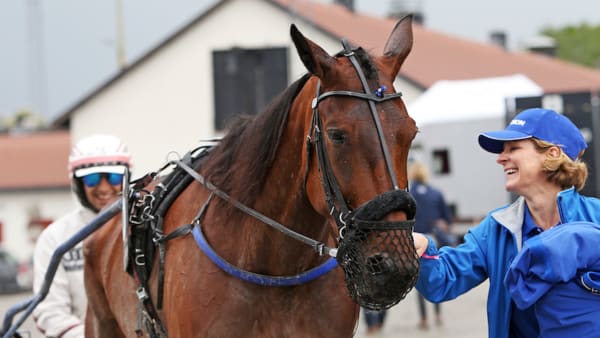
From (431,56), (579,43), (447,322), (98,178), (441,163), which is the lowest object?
(447,322)

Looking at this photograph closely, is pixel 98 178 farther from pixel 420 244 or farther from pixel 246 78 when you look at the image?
pixel 246 78

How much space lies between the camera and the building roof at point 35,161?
49156mm

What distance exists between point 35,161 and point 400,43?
48.4 meters

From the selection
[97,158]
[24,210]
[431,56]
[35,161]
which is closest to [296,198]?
[97,158]

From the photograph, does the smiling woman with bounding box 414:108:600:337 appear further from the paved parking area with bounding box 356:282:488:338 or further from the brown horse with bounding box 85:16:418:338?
the paved parking area with bounding box 356:282:488:338

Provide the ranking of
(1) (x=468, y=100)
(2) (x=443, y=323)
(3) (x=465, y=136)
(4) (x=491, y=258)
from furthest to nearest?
(1) (x=468, y=100) → (3) (x=465, y=136) → (2) (x=443, y=323) → (4) (x=491, y=258)

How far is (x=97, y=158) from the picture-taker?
6.13m

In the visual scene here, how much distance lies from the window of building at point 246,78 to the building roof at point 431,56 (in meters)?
1.50

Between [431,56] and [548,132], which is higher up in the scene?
[431,56]

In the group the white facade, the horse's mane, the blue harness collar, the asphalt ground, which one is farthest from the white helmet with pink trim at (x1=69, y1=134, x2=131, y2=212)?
the white facade

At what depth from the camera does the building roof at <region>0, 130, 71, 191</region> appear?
49156 mm

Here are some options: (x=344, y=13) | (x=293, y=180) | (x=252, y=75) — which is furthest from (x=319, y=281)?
(x=344, y=13)

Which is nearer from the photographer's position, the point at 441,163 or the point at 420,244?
the point at 420,244

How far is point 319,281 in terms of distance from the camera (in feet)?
14.5
